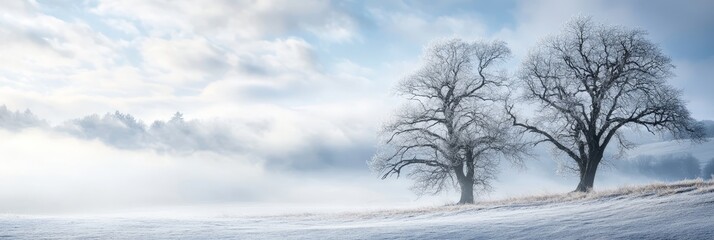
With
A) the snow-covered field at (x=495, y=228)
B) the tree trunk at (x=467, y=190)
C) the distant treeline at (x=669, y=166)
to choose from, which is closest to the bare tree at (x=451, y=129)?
the tree trunk at (x=467, y=190)

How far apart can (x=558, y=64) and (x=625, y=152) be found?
22.7 feet

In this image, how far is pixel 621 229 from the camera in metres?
10.8

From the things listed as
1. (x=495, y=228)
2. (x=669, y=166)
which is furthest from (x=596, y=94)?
(x=669, y=166)

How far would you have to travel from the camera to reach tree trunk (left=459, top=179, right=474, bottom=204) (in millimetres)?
28594

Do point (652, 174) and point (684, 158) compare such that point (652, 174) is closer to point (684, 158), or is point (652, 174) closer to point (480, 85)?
point (684, 158)

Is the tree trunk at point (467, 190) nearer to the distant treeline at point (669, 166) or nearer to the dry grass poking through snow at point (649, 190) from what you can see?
the dry grass poking through snow at point (649, 190)

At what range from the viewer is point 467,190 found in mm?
28969

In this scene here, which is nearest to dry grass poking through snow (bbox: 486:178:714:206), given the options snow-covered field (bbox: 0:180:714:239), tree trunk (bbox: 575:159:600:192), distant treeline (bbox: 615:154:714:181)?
snow-covered field (bbox: 0:180:714:239)

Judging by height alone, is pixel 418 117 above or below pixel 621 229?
above

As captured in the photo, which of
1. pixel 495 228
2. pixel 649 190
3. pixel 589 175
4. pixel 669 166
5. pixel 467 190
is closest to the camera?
pixel 495 228

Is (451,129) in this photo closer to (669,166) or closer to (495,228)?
(495,228)

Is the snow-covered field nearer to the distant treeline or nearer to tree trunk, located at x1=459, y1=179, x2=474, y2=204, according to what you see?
tree trunk, located at x1=459, y1=179, x2=474, y2=204

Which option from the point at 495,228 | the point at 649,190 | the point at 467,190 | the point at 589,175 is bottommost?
the point at 495,228

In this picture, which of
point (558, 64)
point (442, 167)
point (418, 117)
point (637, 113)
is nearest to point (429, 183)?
point (442, 167)
